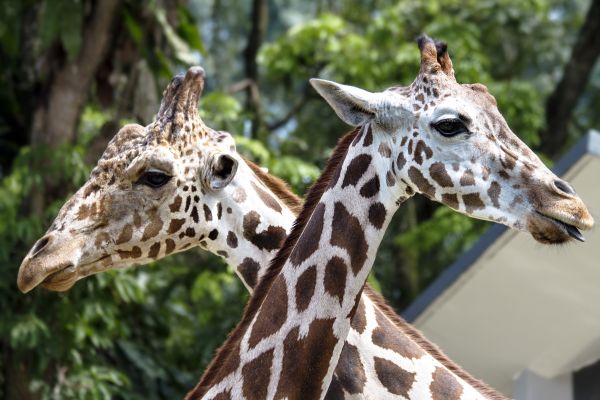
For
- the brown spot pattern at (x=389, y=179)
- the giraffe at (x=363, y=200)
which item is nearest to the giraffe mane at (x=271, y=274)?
the giraffe at (x=363, y=200)

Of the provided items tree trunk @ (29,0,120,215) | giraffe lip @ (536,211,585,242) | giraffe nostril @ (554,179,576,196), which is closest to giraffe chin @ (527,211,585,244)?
giraffe lip @ (536,211,585,242)

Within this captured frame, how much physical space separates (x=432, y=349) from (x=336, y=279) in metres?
1.06

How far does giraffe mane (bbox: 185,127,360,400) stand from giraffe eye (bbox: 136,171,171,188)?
837 millimetres

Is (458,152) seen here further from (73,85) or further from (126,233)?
(73,85)

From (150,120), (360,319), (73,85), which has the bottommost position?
(150,120)

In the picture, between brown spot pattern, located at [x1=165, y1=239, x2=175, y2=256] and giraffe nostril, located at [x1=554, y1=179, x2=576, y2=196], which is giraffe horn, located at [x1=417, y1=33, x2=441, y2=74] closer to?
giraffe nostril, located at [x1=554, y1=179, x2=576, y2=196]

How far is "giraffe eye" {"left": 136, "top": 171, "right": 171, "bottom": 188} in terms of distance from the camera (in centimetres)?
720

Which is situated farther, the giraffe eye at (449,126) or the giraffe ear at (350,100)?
the giraffe ear at (350,100)

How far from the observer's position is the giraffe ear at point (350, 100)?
21.3 ft

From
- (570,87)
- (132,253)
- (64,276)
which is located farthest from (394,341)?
(570,87)

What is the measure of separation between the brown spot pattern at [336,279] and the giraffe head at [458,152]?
47 cm

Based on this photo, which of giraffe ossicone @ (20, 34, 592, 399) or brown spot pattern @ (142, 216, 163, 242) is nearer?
giraffe ossicone @ (20, 34, 592, 399)

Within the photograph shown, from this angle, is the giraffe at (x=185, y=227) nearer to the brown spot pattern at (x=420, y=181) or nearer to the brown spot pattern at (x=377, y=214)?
the brown spot pattern at (x=377, y=214)

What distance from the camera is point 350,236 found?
256 inches
